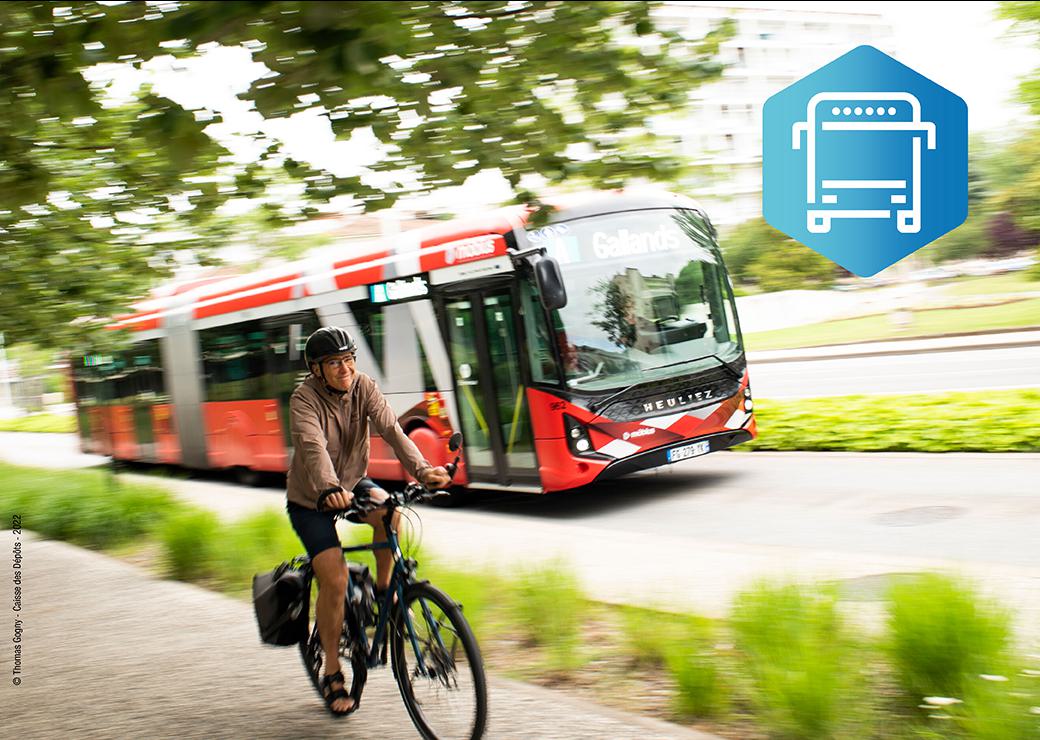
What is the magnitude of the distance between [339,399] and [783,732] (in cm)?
228

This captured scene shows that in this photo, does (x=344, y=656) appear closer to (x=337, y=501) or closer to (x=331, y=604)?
(x=331, y=604)

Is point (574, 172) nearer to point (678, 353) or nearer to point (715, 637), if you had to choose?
point (715, 637)

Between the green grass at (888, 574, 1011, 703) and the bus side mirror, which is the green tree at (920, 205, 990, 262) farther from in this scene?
the green grass at (888, 574, 1011, 703)

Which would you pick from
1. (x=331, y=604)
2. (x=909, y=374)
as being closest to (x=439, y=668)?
(x=331, y=604)

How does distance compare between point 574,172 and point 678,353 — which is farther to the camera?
point 678,353

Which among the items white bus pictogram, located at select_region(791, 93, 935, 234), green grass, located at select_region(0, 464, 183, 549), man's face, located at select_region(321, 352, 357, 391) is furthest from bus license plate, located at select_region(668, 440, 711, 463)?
white bus pictogram, located at select_region(791, 93, 935, 234)

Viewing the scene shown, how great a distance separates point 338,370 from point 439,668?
1318 mm

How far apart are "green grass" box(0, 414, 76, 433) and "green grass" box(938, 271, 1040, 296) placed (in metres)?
39.8

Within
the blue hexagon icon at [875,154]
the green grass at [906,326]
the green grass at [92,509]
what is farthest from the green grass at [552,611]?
the green grass at [906,326]

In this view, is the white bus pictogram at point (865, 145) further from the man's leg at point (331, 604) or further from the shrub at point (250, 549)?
the man's leg at point (331, 604)

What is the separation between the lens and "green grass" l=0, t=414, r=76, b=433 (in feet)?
172

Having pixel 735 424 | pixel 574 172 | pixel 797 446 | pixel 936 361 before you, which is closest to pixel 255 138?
pixel 574 172

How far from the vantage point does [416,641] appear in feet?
15.1

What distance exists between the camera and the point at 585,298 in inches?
444
